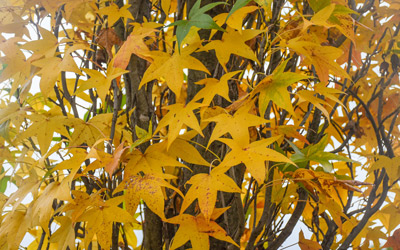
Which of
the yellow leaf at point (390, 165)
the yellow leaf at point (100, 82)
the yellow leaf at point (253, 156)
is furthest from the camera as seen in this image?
the yellow leaf at point (390, 165)

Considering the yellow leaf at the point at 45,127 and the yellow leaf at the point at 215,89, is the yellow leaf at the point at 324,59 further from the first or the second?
the yellow leaf at the point at 45,127

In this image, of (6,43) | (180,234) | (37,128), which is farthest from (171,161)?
(6,43)

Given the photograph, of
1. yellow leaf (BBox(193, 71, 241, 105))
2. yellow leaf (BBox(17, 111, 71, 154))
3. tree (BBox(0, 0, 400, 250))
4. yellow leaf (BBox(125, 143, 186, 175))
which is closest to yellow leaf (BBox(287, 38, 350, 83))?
tree (BBox(0, 0, 400, 250))

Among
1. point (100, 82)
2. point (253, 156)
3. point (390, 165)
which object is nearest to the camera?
point (253, 156)

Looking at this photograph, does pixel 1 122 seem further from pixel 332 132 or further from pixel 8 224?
pixel 332 132

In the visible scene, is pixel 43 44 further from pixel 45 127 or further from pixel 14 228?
pixel 14 228

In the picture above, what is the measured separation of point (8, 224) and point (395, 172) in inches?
24.7

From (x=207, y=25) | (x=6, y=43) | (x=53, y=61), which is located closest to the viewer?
(x=207, y=25)

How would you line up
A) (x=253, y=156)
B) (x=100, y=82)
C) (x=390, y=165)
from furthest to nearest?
(x=390, y=165), (x=100, y=82), (x=253, y=156)

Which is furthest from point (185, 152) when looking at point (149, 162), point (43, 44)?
point (43, 44)

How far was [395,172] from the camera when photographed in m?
0.69

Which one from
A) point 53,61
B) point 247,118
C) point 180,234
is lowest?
point 180,234

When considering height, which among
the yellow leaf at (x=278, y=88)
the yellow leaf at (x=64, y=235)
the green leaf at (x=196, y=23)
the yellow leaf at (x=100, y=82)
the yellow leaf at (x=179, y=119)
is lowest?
the yellow leaf at (x=64, y=235)

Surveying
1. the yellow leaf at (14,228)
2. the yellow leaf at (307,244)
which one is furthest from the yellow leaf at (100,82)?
the yellow leaf at (307,244)
